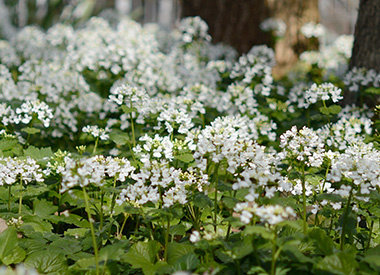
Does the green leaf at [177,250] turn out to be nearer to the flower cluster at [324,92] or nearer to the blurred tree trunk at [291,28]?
the flower cluster at [324,92]

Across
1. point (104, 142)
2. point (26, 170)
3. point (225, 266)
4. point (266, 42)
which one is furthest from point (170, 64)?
point (225, 266)

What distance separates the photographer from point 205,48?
5.15 m

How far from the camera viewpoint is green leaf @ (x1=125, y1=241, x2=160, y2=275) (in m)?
1.76

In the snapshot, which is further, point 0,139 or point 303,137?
point 0,139

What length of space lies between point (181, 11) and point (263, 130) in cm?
360

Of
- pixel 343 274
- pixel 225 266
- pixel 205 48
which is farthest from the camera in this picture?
pixel 205 48

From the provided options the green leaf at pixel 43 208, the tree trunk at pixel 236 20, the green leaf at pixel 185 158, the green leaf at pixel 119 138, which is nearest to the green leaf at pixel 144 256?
the green leaf at pixel 185 158

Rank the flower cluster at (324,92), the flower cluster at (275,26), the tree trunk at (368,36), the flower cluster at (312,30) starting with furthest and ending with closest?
1. the flower cluster at (312,30)
2. the flower cluster at (275,26)
3. the tree trunk at (368,36)
4. the flower cluster at (324,92)

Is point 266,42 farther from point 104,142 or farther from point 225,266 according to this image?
point 225,266

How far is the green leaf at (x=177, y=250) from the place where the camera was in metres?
1.88

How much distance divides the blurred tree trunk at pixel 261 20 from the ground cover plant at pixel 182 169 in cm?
29

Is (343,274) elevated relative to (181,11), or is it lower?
lower

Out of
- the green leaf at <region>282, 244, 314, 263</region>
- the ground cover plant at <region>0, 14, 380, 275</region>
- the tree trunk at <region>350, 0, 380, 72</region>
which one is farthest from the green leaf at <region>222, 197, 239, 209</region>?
the tree trunk at <region>350, 0, 380, 72</region>

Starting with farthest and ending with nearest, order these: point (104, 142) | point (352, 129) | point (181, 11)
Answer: point (181, 11) < point (104, 142) < point (352, 129)
